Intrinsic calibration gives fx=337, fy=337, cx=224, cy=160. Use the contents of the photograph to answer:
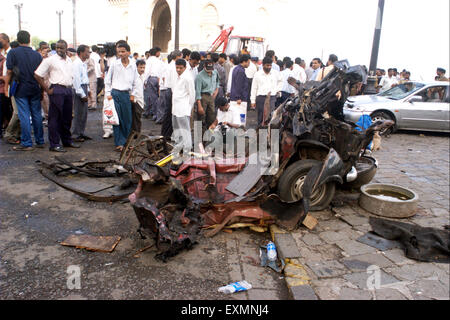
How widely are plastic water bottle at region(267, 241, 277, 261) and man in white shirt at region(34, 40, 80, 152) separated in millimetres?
5260

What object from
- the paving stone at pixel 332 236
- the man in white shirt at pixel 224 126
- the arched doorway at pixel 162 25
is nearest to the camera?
the paving stone at pixel 332 236

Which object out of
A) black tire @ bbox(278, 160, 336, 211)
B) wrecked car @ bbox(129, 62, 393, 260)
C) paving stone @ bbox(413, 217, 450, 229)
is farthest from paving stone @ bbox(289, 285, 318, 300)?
paving stone @ bbox(413, 217, 450, 229)

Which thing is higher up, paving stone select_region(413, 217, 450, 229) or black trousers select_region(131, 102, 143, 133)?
black trousers select_region(131, 102, 143, 133)

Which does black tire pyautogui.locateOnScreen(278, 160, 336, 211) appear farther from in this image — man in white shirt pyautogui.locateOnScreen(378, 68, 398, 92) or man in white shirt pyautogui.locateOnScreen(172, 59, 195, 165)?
man in white shirt pyautogui.locateOnScreen(378, 68, 398, 92)

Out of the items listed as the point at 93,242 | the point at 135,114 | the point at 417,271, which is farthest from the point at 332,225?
the point at 135,114

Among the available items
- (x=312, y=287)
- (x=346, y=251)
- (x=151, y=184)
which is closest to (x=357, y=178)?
(x=346, y=251)

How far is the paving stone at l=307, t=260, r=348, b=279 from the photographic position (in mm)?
3168

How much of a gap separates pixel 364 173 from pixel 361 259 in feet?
6.58

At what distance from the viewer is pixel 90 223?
4.11 meters

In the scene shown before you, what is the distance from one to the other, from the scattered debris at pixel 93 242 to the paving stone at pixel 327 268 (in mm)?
2051

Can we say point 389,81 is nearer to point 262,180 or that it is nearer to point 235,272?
point 262,180

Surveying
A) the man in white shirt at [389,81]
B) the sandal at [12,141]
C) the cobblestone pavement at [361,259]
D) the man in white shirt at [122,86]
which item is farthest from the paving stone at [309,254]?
the man in white shirt at [389,81]

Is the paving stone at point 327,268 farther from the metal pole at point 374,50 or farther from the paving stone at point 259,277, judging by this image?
the metal pole at point 374,50

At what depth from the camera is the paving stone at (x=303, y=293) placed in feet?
9.27
